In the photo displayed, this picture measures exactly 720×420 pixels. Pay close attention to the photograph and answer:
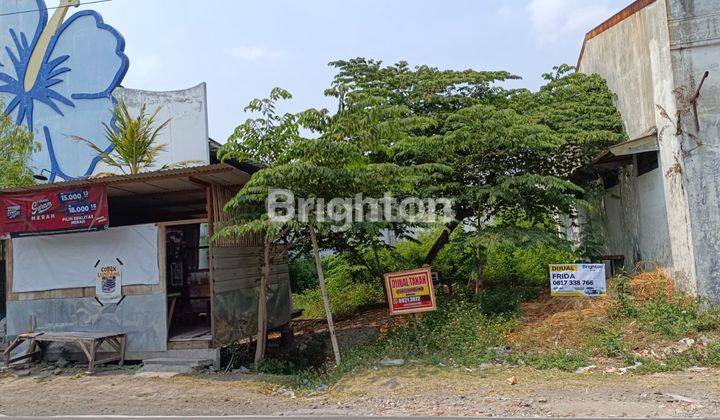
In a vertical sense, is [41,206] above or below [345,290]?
above

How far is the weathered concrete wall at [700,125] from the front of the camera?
9.60m

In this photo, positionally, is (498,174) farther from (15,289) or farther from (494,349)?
(15,289)

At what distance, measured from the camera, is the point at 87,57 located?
1540 cm

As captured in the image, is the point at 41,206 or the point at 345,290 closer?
the point at 41,206

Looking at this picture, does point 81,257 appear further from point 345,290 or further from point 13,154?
point 345,290

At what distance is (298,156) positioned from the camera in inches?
361

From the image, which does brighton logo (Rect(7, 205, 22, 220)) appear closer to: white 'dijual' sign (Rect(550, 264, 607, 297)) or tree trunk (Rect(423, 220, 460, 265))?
tree trunk (Rect(423, 220, 460, 265))

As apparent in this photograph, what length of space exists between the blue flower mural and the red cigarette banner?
374 inches

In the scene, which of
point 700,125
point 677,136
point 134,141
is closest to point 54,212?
point 134,141

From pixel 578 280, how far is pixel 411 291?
3268mm

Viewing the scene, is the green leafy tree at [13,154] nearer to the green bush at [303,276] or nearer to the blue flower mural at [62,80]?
the blue flower mural at [62,80]

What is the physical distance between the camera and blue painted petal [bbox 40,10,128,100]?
15.0 metres

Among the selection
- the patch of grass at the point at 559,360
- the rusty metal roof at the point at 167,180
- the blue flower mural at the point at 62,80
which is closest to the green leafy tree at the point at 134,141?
the blue flower mural at the point at 62,80

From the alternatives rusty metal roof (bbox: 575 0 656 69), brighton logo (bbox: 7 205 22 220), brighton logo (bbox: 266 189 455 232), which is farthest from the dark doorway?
rusty metal roof (bbox: 575 0 656 69)
